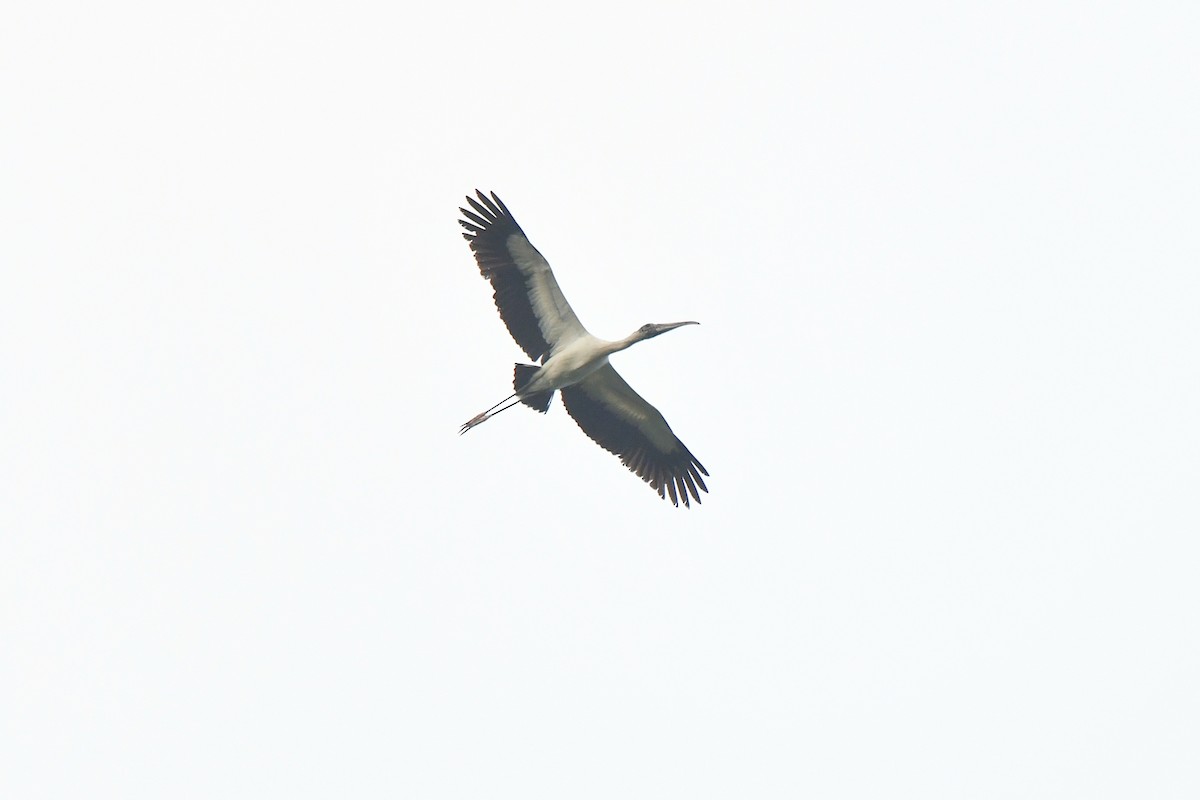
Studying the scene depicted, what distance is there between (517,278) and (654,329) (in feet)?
7.23

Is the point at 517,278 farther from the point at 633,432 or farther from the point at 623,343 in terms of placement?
the point at 633,432

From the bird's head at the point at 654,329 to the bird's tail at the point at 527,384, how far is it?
62.8 inches

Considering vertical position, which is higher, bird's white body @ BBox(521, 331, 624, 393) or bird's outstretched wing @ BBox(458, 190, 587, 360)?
bird's outstretched wing @ BBox(458, 190, 587, 360)

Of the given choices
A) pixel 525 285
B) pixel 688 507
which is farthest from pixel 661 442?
pixel 525 285

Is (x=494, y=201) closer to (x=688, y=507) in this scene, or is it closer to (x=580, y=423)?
(x=580, y=423)

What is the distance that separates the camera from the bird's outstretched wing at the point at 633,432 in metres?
26.9

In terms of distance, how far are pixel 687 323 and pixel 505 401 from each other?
9.81 feet

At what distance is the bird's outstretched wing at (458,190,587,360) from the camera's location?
25719 mm

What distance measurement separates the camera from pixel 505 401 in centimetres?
2662

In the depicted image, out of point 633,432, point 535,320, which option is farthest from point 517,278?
Answer: point 633,432

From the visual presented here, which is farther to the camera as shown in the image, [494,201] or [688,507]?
[688,507]

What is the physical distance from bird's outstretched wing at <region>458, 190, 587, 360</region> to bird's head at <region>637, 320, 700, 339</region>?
3.01 ft

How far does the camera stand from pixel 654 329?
26.3 metres

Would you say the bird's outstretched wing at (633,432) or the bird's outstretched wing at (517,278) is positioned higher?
the bird's outstretched wing at (517,278)
